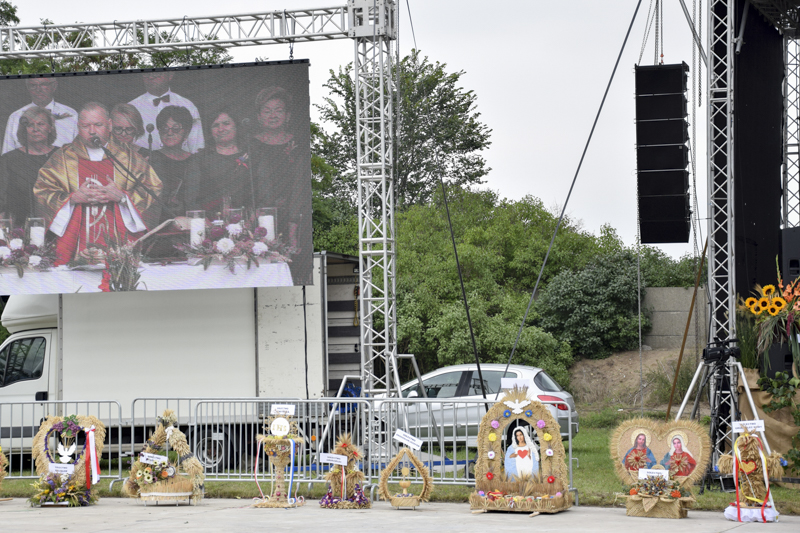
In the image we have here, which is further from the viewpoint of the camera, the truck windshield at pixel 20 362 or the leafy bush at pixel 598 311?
the leafy bush at pixel 598 311

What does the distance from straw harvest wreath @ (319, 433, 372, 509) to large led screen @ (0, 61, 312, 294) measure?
470cm

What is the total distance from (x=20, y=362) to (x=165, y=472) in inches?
198

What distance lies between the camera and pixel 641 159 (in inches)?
448

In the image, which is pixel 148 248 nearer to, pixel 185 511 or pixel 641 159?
pixel 185 511

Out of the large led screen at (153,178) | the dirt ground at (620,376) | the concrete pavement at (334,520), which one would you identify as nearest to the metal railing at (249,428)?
the concrete pavement at (334,520)

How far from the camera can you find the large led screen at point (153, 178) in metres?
13.3

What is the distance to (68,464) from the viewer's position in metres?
9.11

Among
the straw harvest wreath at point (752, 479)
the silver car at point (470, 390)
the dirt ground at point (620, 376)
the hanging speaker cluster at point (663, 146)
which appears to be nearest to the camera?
the straw harvest wreath at point (752, 479)

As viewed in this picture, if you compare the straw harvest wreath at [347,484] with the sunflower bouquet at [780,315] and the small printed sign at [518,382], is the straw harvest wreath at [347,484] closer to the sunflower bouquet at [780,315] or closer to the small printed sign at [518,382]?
the small printed sign at [518,382]

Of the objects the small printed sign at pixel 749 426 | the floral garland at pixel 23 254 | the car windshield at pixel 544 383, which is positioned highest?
the floral garland at pixel 23 254

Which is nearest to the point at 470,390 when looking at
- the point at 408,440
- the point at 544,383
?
the point at 544,383

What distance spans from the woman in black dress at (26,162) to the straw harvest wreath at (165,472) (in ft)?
20.6

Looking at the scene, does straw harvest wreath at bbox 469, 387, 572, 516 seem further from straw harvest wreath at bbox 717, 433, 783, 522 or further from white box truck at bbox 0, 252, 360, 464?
white box truck at bbox 0, 252, 360, 464

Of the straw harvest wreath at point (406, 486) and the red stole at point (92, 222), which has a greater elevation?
the red stole at point (92, 222)
